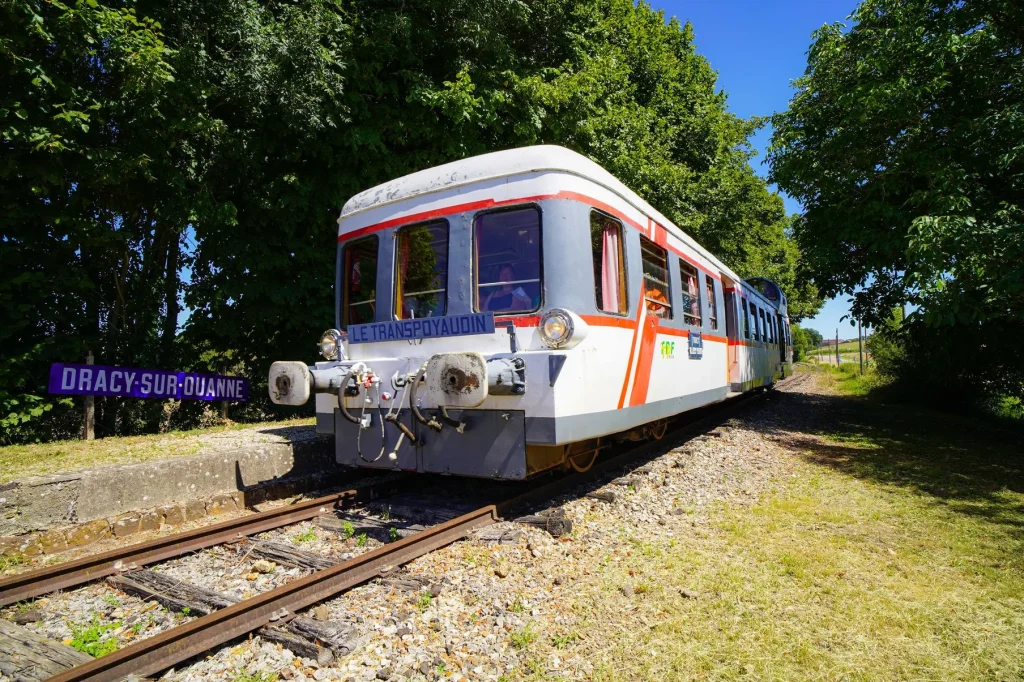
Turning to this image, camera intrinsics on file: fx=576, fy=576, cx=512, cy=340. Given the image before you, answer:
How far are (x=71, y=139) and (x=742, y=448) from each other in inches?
405

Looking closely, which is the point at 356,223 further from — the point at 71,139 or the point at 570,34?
the point at 570,34

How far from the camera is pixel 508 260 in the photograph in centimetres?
509

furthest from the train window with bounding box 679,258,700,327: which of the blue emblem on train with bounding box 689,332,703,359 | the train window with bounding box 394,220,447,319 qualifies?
the train window with bounding box 394,220,447,319

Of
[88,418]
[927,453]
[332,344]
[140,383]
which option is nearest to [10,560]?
[332,344]

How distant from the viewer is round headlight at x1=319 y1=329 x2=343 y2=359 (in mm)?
5953

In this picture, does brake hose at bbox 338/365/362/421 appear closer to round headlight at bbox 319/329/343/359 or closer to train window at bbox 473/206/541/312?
round headlight at bbox 319/329/343/359

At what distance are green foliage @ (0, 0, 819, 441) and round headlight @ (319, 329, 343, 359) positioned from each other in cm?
112

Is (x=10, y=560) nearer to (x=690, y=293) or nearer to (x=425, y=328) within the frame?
(x=425, y=328)

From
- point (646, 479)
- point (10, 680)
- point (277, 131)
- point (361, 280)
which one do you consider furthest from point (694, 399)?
point (277, 131)

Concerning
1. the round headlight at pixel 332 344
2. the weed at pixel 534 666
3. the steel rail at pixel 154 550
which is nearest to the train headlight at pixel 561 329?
the weed at pixel 534 666

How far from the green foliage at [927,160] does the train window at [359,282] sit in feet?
23.9

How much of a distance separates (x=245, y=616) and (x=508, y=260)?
3.27 metres

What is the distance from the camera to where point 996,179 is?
9.92 metres

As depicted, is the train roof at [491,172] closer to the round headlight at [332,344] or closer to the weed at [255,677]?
the round headlight at [332,344]
